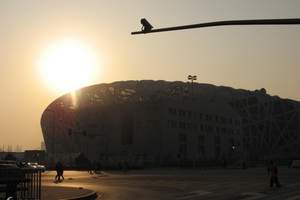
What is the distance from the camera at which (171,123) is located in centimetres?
13388

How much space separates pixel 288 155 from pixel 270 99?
54.0ft

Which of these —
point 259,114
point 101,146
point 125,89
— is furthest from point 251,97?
point 101,146

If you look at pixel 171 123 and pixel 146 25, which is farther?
pixel 171 123

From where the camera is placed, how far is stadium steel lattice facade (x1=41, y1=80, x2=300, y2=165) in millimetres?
133125

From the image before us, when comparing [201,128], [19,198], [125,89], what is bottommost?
[19,198]

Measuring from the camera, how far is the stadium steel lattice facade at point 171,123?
133125mm

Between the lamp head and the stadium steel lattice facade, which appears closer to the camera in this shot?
the lamp head

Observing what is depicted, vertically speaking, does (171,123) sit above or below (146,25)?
above

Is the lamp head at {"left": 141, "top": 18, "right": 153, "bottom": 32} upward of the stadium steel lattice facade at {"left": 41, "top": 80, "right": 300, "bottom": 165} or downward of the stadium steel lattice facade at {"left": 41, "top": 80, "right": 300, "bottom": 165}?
downward

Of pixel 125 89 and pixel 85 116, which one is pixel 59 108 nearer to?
pixel 85 116

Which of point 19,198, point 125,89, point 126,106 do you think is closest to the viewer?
point 19,198

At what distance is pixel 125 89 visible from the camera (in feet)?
502

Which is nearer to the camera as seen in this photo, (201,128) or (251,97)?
(201,128)

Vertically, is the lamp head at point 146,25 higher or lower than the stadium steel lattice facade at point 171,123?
lower
